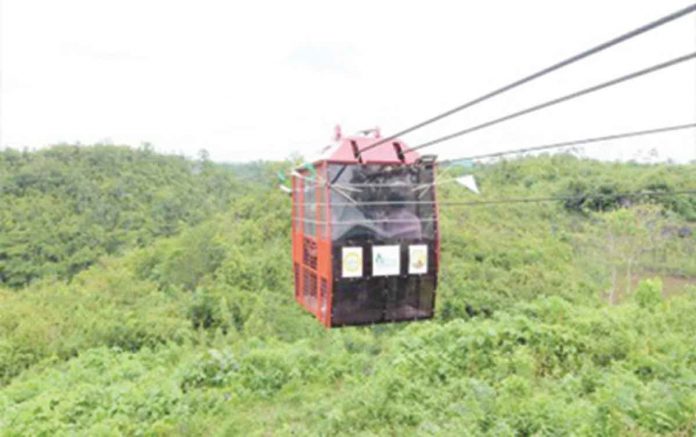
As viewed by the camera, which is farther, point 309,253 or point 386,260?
point 309,253

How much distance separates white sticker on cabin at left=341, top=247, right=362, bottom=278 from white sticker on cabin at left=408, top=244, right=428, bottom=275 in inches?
16.6

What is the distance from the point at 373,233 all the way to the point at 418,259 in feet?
1.42

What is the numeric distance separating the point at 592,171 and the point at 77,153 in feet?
122

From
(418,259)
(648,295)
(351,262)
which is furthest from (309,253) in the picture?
(648,295)

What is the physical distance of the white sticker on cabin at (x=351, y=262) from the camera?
3127mm

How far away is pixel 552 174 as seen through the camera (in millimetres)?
20578

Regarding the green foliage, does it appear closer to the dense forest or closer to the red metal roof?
the dense forest

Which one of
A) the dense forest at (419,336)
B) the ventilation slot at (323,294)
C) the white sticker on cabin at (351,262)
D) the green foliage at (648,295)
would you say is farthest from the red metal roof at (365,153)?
the green foliage at (648,295)

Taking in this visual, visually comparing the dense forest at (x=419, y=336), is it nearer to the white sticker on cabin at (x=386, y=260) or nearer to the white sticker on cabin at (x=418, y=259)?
the white sticker on cabin at (x=418, y=259)

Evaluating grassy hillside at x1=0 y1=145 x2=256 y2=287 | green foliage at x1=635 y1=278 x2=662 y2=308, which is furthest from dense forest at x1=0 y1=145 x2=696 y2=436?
grassy hillside at x1=0 y1=145 x2=256 y2=287

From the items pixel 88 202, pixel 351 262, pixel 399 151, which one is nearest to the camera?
pixel 351 262

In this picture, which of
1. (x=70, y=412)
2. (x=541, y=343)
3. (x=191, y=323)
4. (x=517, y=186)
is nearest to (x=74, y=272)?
(x=191, y=323)

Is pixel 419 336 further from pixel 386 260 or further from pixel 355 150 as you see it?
pixel 355 150

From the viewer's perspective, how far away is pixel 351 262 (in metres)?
3.15
